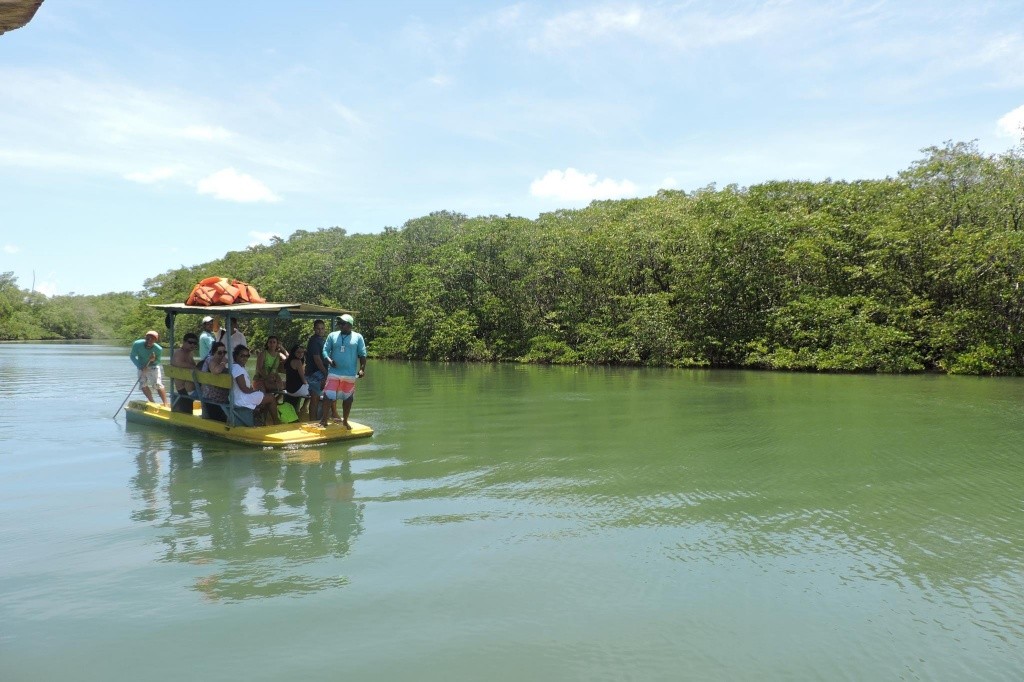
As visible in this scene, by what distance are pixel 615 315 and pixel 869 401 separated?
23.5 meters

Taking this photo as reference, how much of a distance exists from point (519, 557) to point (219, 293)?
746 centimetres

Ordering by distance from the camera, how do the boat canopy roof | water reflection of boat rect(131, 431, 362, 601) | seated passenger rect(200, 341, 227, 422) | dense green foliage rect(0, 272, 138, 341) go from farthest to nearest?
dense green foliage rect(0, 272, 138, 341)
seated passenger rect(200, 341, 227, 422)
the boat canopy roof
water reflection of boat rect(131, 431, 362, 601)

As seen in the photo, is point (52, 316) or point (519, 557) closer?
point (519, 557)

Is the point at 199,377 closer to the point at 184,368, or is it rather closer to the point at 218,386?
the point at 218,386

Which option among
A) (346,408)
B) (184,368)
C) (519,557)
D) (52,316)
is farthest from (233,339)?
(52,316)

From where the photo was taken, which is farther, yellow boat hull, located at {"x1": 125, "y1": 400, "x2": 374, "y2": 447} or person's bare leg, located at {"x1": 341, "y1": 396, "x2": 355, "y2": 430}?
person's bare leg, located at {"x1": 341, "y1": 396, "x2": 355, "y2": 430}

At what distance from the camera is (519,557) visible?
6270 millimetres

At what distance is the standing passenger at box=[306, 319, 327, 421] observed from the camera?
11703 mm

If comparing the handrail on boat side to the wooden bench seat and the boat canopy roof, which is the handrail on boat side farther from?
the boat canopy roof

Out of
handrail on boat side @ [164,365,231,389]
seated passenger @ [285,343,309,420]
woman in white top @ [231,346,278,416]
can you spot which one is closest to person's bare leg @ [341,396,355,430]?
seated passenger @ [285,343,309,420]

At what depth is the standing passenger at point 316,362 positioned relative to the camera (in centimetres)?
1170

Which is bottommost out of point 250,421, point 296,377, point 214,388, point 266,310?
point 250,421

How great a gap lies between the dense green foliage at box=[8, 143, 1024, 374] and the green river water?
20716mm

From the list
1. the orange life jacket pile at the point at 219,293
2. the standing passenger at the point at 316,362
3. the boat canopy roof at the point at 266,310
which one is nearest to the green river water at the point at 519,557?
the standing passenger at the point at 316,362
